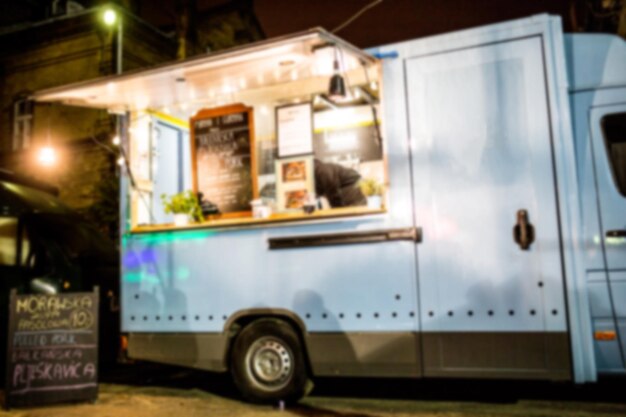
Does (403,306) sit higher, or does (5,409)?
(403,306)

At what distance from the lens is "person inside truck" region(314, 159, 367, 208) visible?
7.64 m

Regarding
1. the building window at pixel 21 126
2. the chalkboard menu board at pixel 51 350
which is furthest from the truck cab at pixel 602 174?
the building window at pixel 21 126

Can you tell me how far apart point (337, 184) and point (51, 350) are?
13.5 feet

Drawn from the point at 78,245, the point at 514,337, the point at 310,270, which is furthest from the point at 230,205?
the point at 514,337

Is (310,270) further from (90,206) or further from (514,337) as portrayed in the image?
(90,206)

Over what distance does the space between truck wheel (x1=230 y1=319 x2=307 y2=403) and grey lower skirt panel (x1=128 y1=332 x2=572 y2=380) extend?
153 mm

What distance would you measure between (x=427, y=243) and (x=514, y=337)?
1091 millimetres

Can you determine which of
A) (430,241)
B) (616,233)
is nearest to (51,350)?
(430,241)

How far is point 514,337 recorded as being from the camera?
4742mm

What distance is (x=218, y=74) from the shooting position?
6.07 m

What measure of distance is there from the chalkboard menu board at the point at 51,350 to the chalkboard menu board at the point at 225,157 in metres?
2.19

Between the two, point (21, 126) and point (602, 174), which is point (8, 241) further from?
point (21, 126)

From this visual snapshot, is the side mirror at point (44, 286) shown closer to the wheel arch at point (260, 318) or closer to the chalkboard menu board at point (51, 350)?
the chalkboard menu board at point (51, 350)

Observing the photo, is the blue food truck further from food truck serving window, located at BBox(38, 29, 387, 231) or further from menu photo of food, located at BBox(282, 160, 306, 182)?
menu photo of food, located at BBox(282, 160, 306, 182)
